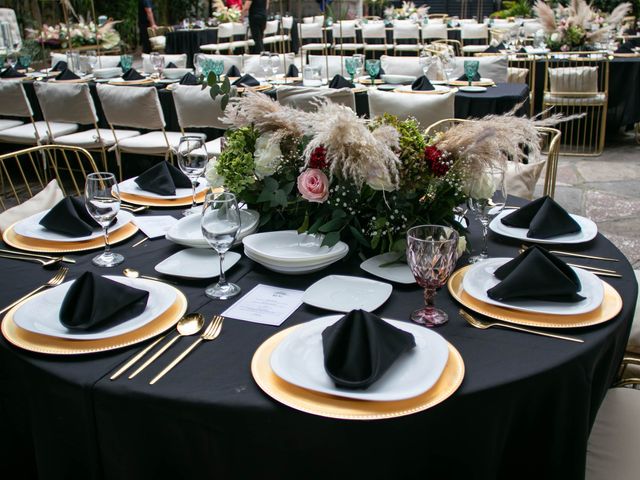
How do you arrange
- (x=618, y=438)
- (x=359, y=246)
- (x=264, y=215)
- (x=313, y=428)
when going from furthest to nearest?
(x=264, y=215) < (x=359, y=246) < (x=618, y=438) < (x=313, y=428)

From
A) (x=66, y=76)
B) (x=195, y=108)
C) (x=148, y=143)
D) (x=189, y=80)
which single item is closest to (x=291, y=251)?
(x=195, y=108)

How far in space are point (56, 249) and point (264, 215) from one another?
55cm

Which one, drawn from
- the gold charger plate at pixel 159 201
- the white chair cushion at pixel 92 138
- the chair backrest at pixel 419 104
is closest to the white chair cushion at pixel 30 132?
the white chair cushion at pixel 92 138

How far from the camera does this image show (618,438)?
1.40 meters

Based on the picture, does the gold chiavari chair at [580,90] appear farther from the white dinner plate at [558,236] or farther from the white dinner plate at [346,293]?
the white dinner plate at [346,293]

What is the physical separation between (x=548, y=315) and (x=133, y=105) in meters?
3.56

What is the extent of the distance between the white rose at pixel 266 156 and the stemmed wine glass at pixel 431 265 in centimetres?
46

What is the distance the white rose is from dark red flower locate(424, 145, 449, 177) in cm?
38

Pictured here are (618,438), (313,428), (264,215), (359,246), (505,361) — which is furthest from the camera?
(264,215)

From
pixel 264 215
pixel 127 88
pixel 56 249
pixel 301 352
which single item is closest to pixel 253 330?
pixel 301 352

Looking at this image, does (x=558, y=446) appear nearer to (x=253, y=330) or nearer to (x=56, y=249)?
(x=253, y=330)

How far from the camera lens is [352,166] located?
135cm

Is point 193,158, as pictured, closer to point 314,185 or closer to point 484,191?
point 314,185

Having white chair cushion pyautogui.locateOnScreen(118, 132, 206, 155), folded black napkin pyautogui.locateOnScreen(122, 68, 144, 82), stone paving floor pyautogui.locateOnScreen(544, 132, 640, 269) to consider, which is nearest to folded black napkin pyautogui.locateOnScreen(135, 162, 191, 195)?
white chair cushion pyautogui.locateOnScreen(118, 132, 206, 155)
